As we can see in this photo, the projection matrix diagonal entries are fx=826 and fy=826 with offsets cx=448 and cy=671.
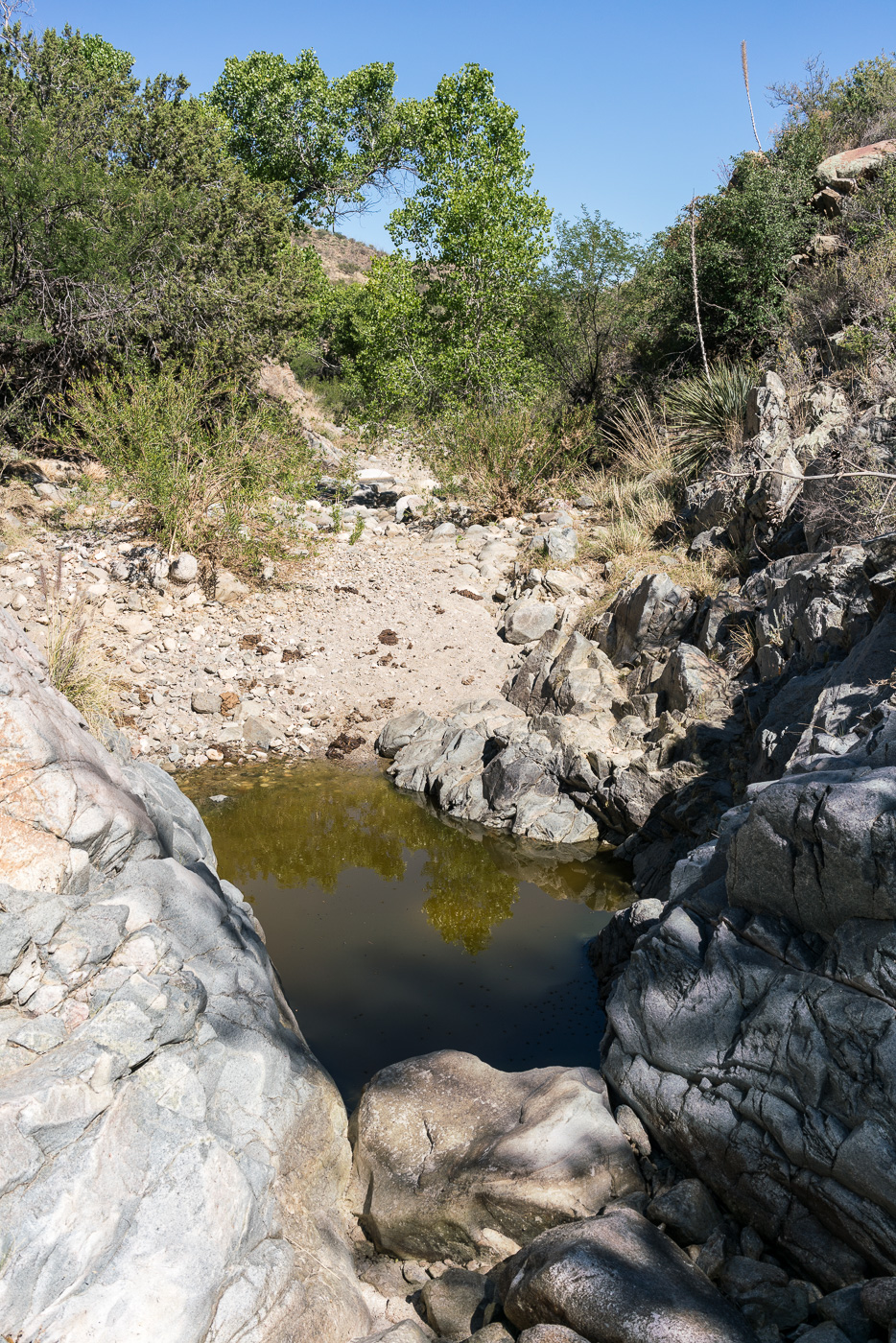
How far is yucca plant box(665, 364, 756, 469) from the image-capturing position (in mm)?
10203

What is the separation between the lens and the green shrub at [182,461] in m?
9.37

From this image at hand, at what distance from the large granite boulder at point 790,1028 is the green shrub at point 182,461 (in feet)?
24.7

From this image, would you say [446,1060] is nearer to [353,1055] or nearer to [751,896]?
[353,1055]

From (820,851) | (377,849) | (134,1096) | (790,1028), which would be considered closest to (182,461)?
(377,849)

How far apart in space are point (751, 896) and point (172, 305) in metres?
11.2

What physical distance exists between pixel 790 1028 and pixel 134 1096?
2234 mm

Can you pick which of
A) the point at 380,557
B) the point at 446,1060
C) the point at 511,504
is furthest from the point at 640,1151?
the point at 511,504

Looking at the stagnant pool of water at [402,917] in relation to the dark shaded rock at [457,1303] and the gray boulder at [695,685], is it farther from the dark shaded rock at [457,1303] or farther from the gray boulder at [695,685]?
the gray boulder at [695,685]

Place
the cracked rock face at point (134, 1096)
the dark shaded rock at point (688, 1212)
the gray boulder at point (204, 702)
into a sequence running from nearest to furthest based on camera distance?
the cracked rock face at point (134, 1096) → the dark shaded rock at point (688, 1212) → the gray boulder at point (204, 702)

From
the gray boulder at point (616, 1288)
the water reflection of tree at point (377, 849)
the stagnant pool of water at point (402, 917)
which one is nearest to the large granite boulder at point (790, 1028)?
the gray boulder at point (616, 1288)

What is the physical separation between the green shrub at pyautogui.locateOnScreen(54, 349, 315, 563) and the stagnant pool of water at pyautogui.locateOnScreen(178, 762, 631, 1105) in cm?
333

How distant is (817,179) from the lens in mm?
11914

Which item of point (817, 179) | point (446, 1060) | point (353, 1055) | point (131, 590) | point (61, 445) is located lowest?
point (353, 1055)

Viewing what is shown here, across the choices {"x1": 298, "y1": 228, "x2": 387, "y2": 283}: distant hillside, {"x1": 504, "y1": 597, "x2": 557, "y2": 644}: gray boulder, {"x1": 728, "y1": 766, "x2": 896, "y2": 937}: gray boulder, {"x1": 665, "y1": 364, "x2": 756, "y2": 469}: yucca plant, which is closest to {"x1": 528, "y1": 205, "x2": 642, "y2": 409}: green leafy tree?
{"x1": 665, "y1": 364, "x2": 756, "y2": 469}: yucca plant
